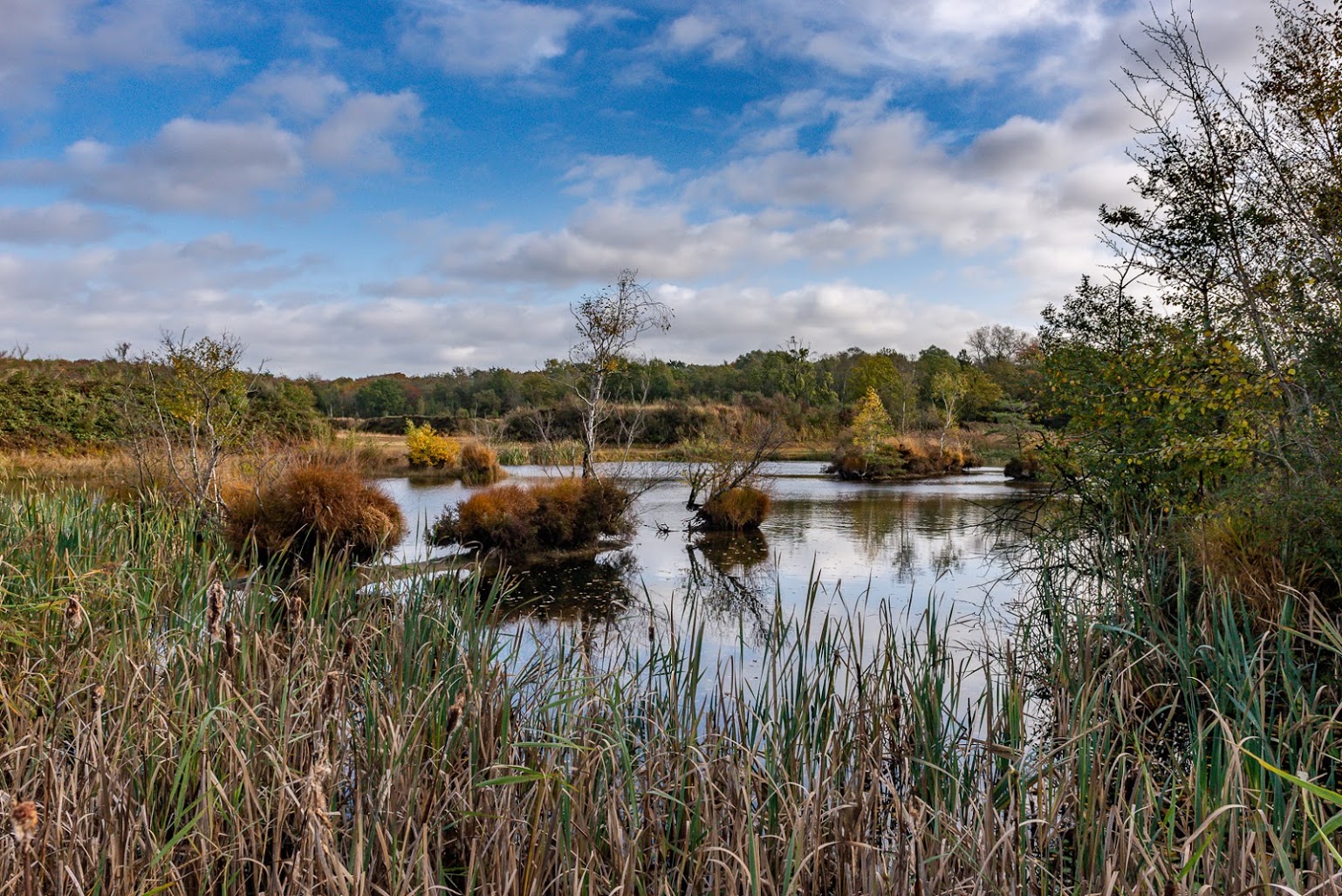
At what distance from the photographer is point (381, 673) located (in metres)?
3.55

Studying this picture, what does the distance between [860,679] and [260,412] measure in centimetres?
2322

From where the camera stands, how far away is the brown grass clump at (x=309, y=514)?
9.74 metres

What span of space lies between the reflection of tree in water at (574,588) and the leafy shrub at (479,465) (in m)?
10.8

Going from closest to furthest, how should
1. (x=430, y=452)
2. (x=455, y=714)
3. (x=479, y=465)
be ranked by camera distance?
(x=455, y=714) < (x=479, y=465) < (x=430, y=452)

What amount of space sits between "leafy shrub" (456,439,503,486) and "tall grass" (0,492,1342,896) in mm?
17489

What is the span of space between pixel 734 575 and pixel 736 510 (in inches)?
154

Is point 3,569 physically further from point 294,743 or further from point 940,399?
point 940,399

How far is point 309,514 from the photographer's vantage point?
9.77m

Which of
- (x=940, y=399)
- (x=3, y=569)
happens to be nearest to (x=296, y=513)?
(x=3, y=569)

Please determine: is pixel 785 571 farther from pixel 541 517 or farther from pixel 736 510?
pixel 736 510

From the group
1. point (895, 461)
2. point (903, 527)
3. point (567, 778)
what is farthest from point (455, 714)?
point (895, 461)

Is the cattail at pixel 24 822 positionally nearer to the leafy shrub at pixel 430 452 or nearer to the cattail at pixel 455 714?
the cattail at pixel 455 714

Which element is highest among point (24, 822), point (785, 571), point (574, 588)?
point (24, 822)

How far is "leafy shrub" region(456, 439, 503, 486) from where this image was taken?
844 inches
